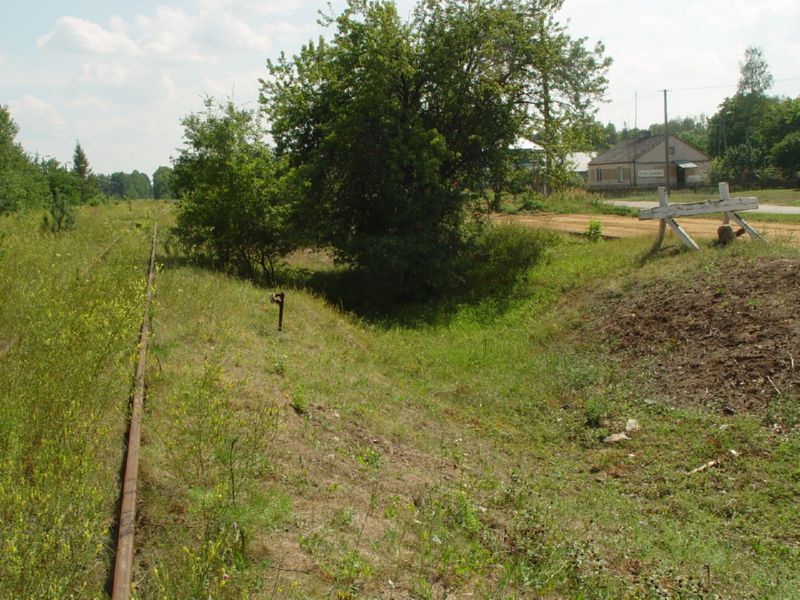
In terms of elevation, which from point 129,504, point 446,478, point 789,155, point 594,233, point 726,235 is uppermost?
point 789,155

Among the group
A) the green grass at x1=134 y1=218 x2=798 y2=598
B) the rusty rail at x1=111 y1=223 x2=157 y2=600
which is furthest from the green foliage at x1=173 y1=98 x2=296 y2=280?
the rusty rail at x1=111 y1=223 x2=157 y2=600

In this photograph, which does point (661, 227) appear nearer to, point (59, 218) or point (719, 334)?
point (719, 334)

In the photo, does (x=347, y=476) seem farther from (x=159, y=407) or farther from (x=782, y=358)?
(x=782, y=358)

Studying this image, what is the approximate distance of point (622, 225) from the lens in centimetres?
2420

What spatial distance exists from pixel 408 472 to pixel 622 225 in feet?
63.0

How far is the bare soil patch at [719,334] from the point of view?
31.2 ft

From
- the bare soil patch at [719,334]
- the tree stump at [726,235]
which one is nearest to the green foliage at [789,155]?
the tree stump at [726,235]

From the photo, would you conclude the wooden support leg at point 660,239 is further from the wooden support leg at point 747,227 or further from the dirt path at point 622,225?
the wooden support leg at point 747,227

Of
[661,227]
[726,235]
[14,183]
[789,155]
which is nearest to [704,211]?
[726,235]

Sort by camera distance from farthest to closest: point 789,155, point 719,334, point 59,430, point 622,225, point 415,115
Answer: point 789,155 < point 622,225 < point 415,115 < point 719,334 < point 59,430

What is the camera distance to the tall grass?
138 inches

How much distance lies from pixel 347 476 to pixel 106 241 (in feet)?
53.8

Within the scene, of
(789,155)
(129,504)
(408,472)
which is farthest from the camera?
(789,155)

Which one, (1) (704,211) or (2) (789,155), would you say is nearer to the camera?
(1) (704,211)
